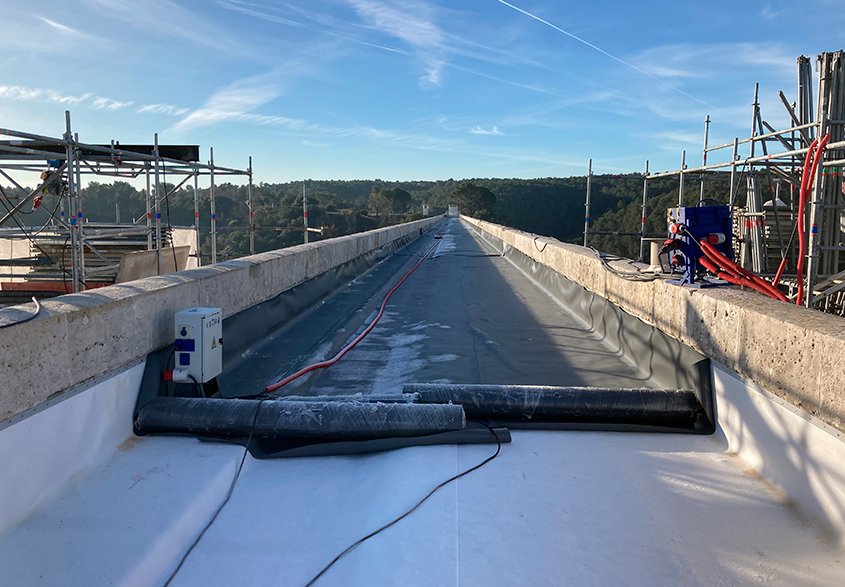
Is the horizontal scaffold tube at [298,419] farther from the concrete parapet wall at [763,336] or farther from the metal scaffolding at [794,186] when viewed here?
the metal scaffolding at [794,186]

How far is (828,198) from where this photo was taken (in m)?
10.6

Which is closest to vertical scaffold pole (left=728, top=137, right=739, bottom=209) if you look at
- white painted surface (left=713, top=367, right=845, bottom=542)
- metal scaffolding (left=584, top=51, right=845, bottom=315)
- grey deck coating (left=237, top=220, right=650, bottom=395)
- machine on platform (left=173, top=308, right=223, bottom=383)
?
metal scaffolding (left=584, top=51, right=845, bottom=315)

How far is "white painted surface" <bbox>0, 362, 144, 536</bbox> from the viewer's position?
10.5ft

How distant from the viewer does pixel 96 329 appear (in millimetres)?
4012

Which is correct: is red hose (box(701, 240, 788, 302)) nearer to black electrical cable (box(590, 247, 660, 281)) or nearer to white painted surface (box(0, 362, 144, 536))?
black electrical cable (box(590, 247, 660, 281))

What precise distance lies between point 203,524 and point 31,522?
0.84 metres

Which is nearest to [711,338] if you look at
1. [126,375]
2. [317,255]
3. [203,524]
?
→ [203,524]

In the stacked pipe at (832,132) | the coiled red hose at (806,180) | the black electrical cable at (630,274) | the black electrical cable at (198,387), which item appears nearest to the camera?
the black electrical cable at (198,387)

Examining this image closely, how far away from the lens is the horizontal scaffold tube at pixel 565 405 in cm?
448

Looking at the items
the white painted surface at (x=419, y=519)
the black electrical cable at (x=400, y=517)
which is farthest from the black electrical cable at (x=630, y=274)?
the black electrical cable at (x=400, y=517)

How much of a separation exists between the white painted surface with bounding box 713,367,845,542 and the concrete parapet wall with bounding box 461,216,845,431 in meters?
0.08

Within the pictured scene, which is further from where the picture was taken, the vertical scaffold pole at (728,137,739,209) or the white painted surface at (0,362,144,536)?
the vertical scaffold pole at (728,137,739,209)

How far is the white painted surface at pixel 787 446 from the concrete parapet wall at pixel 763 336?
8cm

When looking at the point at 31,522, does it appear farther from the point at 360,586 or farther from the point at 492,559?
the point at 492,559
